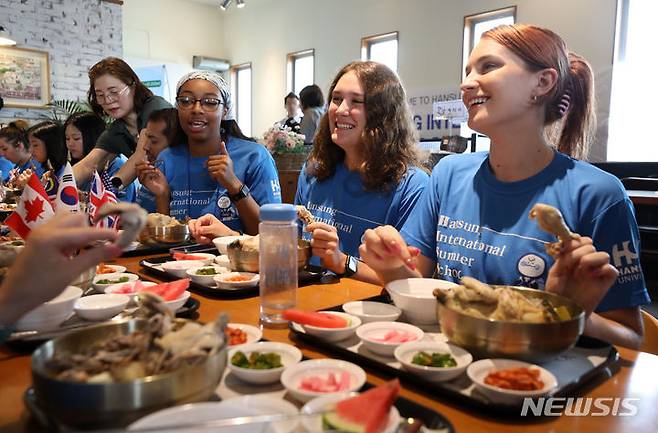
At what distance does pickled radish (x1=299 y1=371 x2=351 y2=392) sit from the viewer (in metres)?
0.80

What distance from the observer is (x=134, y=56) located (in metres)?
9.98

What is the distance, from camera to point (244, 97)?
36.6ft

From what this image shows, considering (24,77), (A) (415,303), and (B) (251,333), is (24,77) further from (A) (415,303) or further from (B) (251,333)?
(A) (415,303)

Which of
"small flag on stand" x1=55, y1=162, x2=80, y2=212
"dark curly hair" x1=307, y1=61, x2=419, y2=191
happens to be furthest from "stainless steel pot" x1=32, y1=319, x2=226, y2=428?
"dark curly hair" x1=307, y1=61, x2=419, y2=191

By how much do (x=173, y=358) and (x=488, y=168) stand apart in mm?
1194

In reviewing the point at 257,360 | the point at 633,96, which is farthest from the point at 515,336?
the point at 633,96

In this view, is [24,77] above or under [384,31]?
under

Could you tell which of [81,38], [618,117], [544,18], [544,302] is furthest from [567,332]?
[81,38]

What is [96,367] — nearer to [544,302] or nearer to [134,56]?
[544,302]

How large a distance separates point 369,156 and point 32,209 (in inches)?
50.3

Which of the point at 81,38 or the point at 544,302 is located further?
the point at 81,38

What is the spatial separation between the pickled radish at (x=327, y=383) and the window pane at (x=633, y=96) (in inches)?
232

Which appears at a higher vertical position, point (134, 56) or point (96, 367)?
point (134, 56)

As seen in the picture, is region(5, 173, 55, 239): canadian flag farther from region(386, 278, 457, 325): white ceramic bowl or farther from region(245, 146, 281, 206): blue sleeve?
region(386, 278, 457, 325): white ceramic bowl
